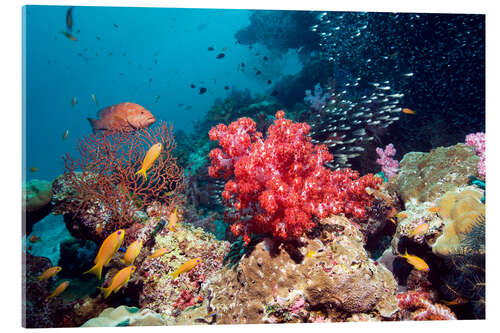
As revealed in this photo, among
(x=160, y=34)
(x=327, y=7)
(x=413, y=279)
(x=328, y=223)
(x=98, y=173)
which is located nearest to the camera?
(x=328, y=223)

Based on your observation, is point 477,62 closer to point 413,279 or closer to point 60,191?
point 413,279

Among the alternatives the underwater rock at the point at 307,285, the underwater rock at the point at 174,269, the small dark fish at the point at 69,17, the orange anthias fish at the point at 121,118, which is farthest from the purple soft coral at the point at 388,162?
the small dark fish at the point at 69,17

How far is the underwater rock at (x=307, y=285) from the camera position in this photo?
6.47 feet

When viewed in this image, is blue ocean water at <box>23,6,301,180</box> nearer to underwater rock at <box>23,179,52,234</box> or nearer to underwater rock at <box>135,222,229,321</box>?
underwater rock at <box>23,179,52,234</box>

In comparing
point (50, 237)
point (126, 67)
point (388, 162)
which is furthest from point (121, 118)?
point (126, 67)

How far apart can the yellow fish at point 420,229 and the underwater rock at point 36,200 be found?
5.36 meters

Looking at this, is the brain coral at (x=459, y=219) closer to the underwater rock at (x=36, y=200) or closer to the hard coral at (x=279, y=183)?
A: the hard coral at (x=279, y=183)

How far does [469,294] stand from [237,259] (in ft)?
7.44

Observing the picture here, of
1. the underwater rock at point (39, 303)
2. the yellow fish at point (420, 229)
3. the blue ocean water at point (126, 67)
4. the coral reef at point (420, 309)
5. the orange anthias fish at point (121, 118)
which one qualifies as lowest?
the underwater rock at point (39, 303)

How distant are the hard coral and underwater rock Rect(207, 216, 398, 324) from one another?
0.22 m

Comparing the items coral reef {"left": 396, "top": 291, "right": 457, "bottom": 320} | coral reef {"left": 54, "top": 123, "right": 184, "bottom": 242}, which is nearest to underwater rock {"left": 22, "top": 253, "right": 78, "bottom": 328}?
coral reef {"left": 54, "top": 123, "right": 184, "bottom": 242}

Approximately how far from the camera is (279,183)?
2051 millimetres
